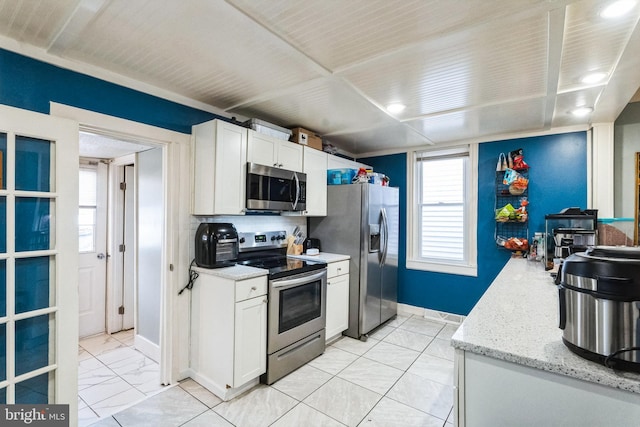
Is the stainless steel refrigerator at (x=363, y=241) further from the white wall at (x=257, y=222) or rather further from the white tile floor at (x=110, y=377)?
the white tile floor at (x=110, y=377)

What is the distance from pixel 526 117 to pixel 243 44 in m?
2.81

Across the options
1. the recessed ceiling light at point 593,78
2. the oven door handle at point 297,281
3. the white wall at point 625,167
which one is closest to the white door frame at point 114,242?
the oven door handle at point 297,281

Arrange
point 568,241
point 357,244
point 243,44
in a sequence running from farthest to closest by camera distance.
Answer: point 357,244 < point 568,241 < point 243,44

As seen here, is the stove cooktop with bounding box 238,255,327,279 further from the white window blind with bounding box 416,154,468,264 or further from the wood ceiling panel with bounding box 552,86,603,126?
the wood ceiling panel with bounding box 552,86,603,126

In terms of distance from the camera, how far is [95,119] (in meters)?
2.08

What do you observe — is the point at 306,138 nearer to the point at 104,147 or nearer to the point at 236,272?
the point at 236,272

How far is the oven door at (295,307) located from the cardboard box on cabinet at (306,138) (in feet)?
4.73

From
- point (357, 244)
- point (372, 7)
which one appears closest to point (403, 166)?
point (357, 244)

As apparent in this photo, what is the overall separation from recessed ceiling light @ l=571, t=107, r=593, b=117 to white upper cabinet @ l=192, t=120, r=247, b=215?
9.95 feet

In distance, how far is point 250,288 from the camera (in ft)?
7.69

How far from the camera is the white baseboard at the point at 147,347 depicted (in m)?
2.99

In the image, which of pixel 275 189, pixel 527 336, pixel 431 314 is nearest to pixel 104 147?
pixel 275 189

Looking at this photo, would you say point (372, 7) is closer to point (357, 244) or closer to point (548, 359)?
point (548, 359)

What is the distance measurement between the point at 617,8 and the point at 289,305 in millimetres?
2748
